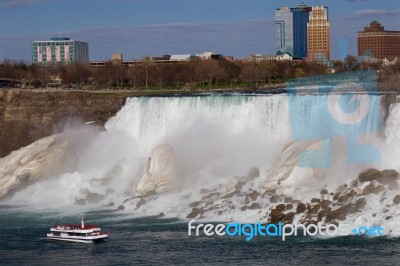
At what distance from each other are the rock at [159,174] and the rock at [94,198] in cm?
223

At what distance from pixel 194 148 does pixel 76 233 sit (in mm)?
15360

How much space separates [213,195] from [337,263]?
46.6 feet

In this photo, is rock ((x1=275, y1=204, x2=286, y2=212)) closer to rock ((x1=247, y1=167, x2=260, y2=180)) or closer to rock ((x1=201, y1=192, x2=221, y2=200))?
rock ((x1=201, y1=192, x2=221, y2=200))

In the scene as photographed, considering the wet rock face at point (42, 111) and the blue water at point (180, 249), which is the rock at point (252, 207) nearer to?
the blue water at point (180, 249)

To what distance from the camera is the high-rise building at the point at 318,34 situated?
17360cm

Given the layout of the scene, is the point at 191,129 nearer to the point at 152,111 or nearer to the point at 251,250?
the point at 152,111

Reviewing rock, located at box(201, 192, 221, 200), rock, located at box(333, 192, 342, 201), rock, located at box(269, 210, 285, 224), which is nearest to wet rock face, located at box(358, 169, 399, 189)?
rock, located at box(333, 192, 342, 201)

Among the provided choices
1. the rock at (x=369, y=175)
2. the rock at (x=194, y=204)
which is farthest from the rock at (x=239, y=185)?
the rock at (x=369, y=175)

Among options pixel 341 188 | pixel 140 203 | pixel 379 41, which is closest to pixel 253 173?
pixel 140 203

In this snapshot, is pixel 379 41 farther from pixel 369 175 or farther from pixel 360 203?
pixel 360 203

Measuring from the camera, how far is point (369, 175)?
1657 inches

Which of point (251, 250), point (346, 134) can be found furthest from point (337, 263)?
point (346, 134)

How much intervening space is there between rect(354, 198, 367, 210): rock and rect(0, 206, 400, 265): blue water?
324 cm

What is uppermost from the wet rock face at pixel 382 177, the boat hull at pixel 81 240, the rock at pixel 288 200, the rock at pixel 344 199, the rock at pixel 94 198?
the wet rock face at pixel 382 177
